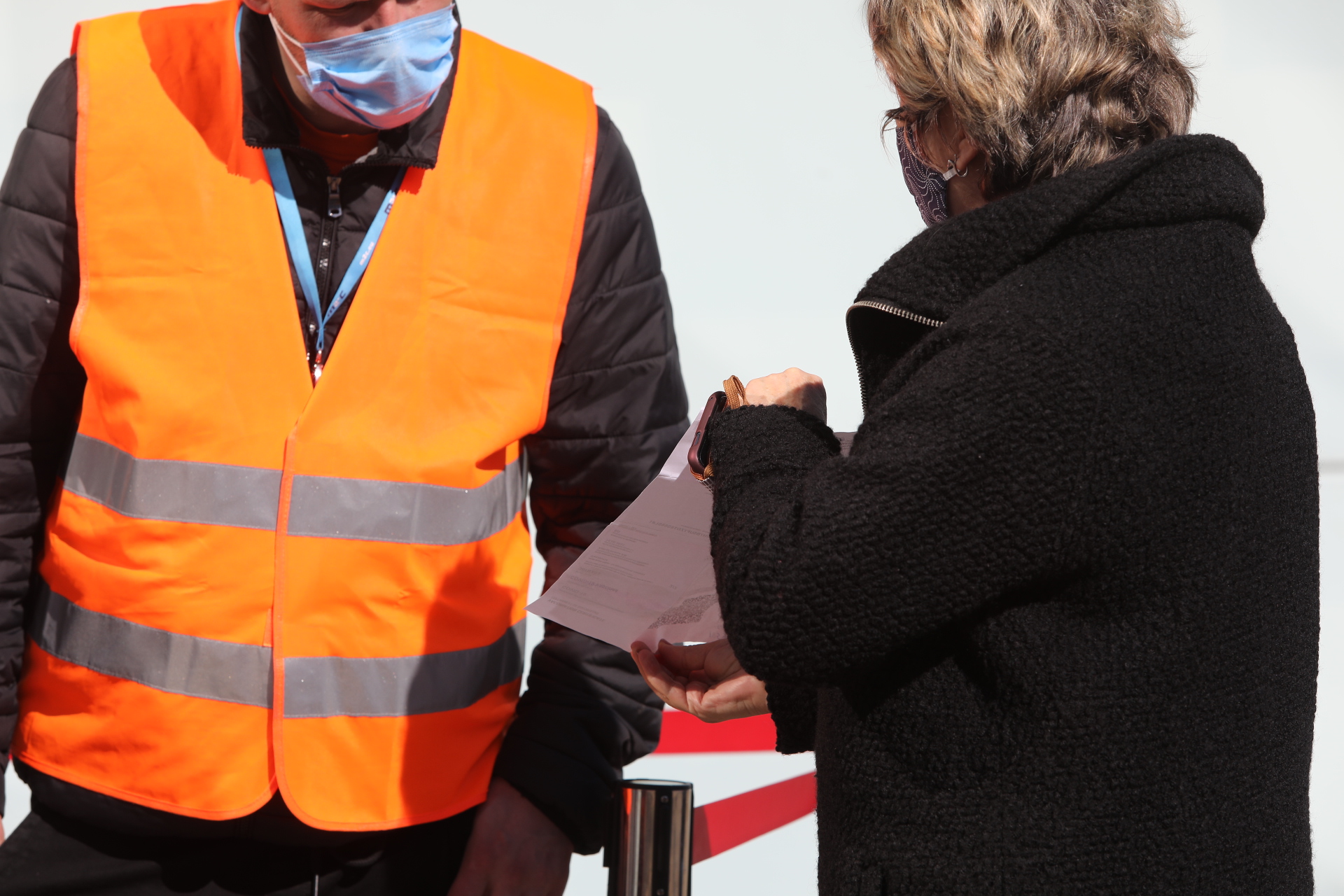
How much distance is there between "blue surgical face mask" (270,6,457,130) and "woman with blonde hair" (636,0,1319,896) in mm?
684

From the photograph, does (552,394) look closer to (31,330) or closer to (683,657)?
(683,657)

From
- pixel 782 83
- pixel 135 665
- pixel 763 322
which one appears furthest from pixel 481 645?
pixel 782 83

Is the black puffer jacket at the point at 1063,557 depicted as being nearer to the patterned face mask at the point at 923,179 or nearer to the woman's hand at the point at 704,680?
the patterned face mask at the point at 923,179

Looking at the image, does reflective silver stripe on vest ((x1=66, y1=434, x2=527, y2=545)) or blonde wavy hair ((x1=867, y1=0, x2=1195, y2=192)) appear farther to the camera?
reflective silver stripe on vest ((x1=66, y1=434, x2=527, y2=545))

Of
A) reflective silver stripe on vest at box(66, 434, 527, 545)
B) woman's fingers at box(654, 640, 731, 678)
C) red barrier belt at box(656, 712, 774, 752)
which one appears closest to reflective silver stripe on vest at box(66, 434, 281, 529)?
reflective silver stripe on vest at box(66, 434, 527, 545)

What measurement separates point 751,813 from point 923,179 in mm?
1581

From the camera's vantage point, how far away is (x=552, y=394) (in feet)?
4.90

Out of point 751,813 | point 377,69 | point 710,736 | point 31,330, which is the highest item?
point 377,69

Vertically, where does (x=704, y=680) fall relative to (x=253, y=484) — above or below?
below

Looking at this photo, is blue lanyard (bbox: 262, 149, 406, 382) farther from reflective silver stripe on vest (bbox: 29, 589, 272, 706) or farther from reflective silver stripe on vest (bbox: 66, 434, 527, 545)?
reflective silver stripe on vest (bbox: 29, 589, 272, 706)

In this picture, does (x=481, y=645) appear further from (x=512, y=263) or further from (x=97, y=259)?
(x=97, y=259)

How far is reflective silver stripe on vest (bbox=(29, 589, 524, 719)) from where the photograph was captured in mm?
1309

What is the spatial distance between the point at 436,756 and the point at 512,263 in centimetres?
61

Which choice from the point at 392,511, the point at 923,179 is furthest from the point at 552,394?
the point at 923,179
